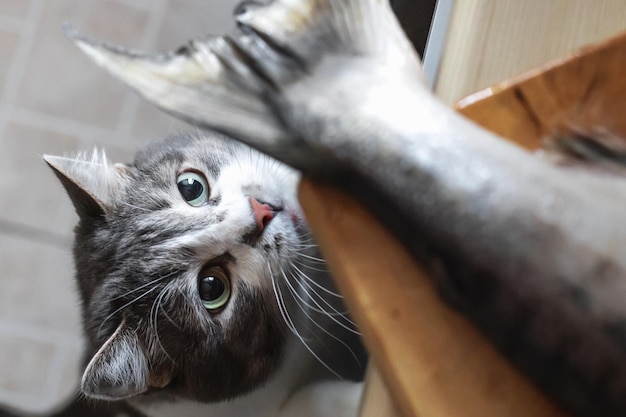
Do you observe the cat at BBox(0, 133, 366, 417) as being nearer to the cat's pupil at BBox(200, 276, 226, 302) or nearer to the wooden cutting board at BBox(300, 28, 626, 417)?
A: the cat's pupil at BBox(200, 276, 226, 302)

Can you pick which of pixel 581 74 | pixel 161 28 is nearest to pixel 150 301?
pixel 581 74

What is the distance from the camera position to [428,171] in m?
0.30

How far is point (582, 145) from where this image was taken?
32cm

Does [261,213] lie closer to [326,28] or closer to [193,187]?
[193,187]

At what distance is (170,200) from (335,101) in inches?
18.4

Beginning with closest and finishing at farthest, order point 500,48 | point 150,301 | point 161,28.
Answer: point 500,48 < point 150,301 < point 161,28

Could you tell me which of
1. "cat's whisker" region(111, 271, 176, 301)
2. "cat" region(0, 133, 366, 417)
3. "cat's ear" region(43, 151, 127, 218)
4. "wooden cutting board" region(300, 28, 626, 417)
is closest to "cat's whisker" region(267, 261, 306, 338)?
"cat" region(0, 133, 366, 417)

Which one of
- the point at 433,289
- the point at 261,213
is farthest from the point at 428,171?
the point at 261,213

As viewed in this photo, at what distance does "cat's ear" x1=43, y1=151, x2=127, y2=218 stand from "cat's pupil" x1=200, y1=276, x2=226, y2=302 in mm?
160

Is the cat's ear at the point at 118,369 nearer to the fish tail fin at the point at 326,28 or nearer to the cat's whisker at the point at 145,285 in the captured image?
the cat's whisker at the point at 145,285

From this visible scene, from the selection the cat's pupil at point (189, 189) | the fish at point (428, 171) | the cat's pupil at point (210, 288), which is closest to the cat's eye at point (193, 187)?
the cat's pupil at point (189, 189)

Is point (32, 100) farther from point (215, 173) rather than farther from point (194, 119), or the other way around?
point (194, 119)

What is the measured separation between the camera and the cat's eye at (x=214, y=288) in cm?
72

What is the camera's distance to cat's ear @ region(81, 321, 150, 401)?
627 millimetres
